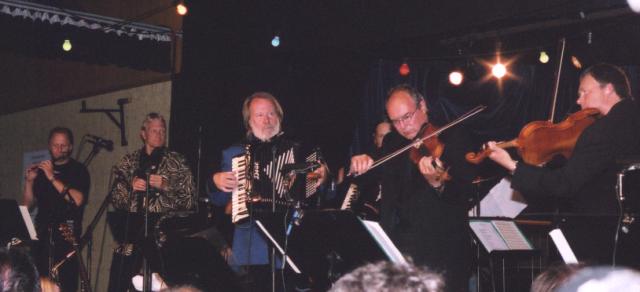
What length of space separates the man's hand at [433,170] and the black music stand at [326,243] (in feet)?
2.64

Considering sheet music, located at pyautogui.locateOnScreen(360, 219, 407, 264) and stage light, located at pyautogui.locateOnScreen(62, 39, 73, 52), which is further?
stage light, located at pyautogui.locateOnScreen(62, 39, 73, 52)

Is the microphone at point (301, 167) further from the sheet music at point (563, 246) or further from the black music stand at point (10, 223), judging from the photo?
the black music stand at point (10, 223)

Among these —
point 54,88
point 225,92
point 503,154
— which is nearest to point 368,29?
point 225,92

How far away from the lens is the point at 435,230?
427 cm

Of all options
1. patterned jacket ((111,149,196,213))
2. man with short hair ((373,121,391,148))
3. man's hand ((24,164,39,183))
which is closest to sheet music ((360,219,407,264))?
patterned jacket ((111,149,196,213))

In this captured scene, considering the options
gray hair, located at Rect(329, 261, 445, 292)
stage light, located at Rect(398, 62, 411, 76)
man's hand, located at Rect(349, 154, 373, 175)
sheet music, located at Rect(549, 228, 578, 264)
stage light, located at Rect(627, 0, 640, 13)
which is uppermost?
stage light, located at Rect(627, 0, 640, 13)

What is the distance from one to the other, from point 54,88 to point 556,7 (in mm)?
7614

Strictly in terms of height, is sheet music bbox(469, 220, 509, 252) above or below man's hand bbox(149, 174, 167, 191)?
below

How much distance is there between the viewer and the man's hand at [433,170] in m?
4.29

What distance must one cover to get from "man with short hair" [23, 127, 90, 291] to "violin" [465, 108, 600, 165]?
414 cm

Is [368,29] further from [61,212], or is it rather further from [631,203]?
[631,203]

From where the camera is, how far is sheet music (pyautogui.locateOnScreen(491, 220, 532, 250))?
14.0 feet

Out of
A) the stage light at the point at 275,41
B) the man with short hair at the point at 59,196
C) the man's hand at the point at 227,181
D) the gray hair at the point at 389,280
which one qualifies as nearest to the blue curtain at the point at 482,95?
the stage light at the point at 275,41

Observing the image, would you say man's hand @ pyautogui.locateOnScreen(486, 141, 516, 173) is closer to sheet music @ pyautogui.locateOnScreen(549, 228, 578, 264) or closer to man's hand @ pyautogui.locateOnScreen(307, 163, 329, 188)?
sheet music @ pyautogui.locateOnScreen(549, 228, 578, 264)
